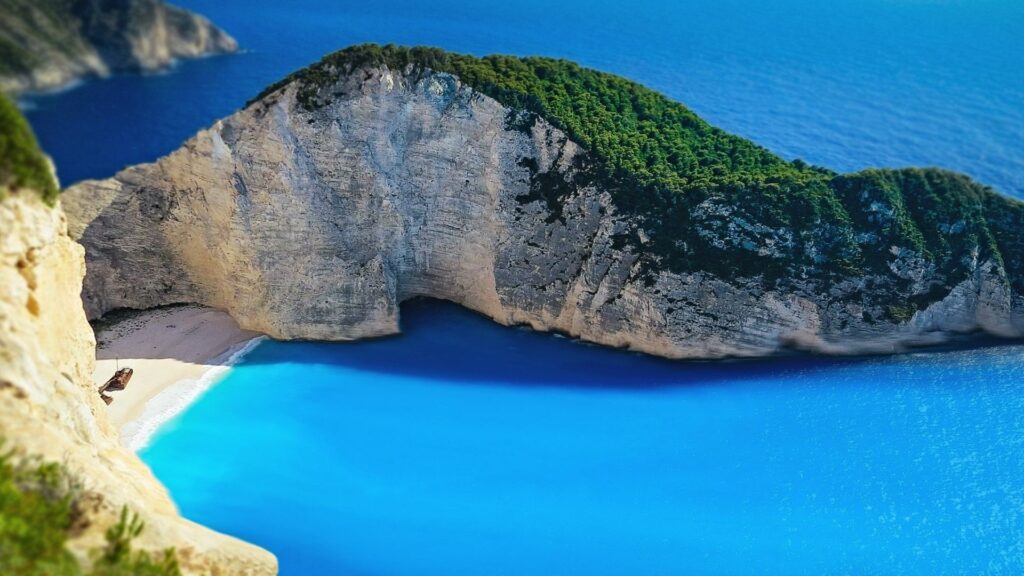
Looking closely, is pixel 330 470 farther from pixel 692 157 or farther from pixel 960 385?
pixel 960 385

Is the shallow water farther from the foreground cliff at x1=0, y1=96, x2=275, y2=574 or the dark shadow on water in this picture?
the foreground cliff at x1=0, y1=96, x2=275, y2=574

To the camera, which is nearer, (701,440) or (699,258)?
(701,440)

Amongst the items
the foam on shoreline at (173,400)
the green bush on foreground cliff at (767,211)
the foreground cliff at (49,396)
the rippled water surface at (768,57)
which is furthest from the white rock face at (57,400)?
the green bush on foreground cliff at (767,211)

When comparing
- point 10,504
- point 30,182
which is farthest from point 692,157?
point 10,504

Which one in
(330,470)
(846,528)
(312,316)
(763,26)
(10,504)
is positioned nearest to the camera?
(10,504)

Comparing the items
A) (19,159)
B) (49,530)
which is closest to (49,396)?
(49,530)

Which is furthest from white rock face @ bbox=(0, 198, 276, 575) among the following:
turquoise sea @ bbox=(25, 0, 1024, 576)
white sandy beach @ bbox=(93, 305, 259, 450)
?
white sandy beach @ bbox=(93, 305, 259, 450)

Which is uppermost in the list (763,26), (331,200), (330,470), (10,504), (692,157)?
(763,26)
